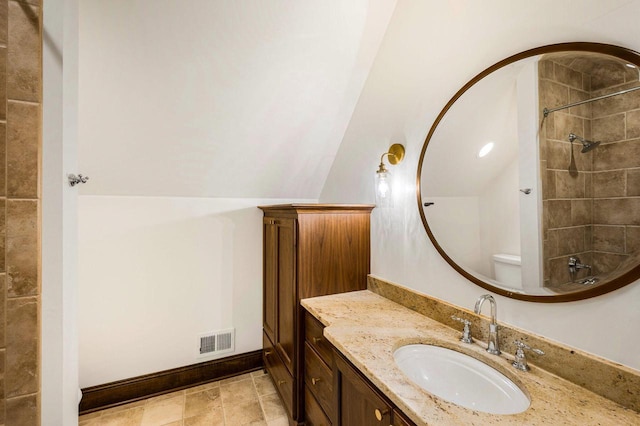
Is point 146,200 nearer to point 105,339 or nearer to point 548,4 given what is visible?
point 105,339

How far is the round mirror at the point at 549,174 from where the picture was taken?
87 centimetres

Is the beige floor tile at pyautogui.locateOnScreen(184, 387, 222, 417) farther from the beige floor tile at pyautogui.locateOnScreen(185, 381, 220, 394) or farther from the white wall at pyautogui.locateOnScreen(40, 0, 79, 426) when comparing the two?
the white wall at pyautogui.locateOnScreen(40, 0, 79, 426)

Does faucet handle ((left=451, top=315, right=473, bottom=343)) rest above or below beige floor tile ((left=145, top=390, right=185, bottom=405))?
above

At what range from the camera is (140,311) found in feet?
7.06

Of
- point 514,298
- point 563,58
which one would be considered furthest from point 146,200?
point 563,58

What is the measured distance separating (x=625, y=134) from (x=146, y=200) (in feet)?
8.60

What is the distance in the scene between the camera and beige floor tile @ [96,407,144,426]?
73.4 inches

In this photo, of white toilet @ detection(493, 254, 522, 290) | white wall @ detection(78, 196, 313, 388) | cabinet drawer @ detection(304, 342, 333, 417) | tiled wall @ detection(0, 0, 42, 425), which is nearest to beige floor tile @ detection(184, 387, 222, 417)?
white wall @ detection(78, 196, 313, 388)

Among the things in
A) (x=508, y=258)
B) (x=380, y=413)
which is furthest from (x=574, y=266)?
(x=380, y=413)

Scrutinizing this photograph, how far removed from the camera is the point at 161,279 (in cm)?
221

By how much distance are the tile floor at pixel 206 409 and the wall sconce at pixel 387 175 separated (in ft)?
5.41

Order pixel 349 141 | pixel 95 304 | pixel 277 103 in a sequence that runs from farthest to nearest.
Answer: pixel 349 141
pixel 95 304
pixel 277 103

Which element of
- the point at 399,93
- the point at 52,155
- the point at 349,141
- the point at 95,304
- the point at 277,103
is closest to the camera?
the point at 52,155

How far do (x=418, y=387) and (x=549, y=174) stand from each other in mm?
886
